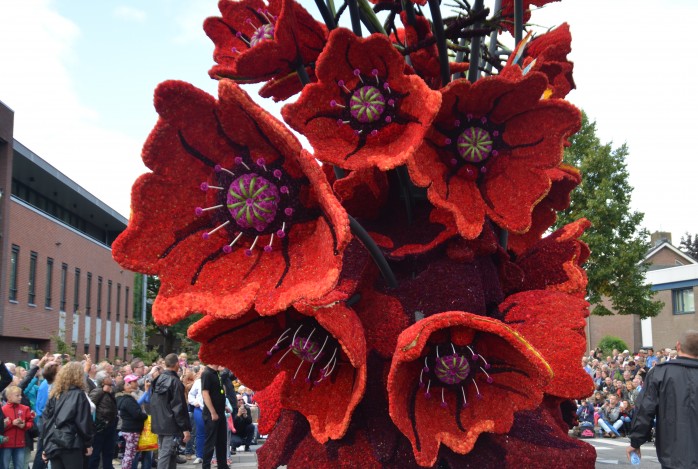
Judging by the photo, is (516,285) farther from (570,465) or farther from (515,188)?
(570,465)

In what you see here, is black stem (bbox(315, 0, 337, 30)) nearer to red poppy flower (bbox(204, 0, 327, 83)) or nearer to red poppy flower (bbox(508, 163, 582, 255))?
red poppy flower (bbox(204, 0, 327, 83))

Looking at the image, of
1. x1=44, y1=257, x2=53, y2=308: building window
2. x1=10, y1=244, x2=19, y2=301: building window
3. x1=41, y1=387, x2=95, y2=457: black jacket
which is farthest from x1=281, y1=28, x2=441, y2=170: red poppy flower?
x1=44, y1=257, x2=53, y2=308: building window

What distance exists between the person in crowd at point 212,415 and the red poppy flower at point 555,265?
16.0 ft

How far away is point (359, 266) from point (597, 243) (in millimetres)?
20259

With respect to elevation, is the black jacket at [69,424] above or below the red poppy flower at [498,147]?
below

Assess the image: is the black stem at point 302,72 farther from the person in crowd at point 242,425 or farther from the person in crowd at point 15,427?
the person in crowd at point 242,425

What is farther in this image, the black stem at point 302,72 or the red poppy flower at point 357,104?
the black stem at point 302,72

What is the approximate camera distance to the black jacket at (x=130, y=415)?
895cm

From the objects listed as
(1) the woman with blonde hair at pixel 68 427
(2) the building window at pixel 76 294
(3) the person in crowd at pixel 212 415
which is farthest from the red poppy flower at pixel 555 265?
(2) the building window at pixel 76 294

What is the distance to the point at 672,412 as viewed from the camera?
455 centimetres

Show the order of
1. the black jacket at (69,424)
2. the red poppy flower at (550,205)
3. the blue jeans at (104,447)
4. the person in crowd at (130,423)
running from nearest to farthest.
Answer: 1. the red poppy flower at (550,205)
2. the black jacket at (69,424)
3. the blue jeans at (104,447)
4. the person in crowd at (130,423)

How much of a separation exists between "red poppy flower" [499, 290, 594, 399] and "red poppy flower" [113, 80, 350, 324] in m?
1.21

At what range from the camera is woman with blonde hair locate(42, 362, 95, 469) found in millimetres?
6363

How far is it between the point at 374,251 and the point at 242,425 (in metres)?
9.56
